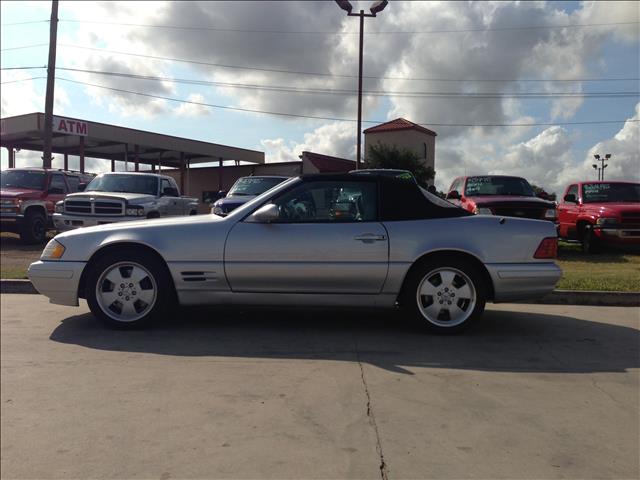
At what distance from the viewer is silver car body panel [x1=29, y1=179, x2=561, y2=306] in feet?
17.2

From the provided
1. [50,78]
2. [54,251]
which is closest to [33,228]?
[50,78]

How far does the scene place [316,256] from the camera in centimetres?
523

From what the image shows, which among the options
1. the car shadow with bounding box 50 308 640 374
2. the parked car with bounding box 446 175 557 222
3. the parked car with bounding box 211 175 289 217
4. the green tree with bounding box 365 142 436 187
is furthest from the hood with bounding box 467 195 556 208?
the green tree with bounding box 365 142 436 187

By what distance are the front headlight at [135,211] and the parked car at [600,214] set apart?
32.7 feet

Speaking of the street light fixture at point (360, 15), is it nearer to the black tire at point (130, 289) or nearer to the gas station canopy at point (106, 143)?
the black tire at point (130, 289)

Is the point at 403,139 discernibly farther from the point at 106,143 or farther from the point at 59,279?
the point at 59,279

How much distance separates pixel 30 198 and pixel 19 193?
0.28m

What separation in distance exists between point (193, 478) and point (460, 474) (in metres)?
1.38

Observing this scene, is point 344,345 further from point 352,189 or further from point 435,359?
point 352,189

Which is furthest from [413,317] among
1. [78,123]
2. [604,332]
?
[78,123]

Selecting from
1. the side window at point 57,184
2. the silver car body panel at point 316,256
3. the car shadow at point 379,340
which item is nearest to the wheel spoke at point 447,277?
the silver car body panel at point 316,256

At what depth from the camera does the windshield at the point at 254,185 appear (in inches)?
500

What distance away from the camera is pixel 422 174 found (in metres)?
31.8

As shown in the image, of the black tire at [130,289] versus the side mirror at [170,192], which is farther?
the side mirror at [170,192]
